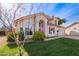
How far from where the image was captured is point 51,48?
10.3ft

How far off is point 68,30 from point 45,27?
0.32 meters

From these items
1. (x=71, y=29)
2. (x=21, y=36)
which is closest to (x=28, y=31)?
(x=21, y=36)

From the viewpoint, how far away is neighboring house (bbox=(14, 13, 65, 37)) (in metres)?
3.14

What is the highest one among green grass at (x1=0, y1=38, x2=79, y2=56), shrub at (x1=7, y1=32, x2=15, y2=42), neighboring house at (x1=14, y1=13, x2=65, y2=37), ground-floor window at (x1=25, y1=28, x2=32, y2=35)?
neighboring house at (x1=14, y1=13, x2=65, y2=37)

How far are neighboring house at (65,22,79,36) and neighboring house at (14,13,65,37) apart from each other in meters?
0.07

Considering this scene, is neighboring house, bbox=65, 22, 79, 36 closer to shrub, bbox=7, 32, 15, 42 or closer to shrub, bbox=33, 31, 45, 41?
shrub, bbox=33, 31, 45, 41

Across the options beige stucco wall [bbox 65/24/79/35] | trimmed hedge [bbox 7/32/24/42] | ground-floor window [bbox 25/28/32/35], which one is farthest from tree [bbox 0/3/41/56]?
beige stucco wall [bbox 65/24/79/35]

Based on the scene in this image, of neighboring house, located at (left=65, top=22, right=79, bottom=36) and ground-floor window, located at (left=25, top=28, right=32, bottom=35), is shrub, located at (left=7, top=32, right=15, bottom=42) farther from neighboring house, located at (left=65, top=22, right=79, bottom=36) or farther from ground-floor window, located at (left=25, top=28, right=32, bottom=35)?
neighboring house, located at (left=65, top=22, right=79, bottom=36)

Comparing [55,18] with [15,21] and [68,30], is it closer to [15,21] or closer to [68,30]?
[68,30]

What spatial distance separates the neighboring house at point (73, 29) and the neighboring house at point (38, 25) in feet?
0.22

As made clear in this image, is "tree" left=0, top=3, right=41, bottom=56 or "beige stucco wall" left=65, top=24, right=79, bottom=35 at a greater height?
"tree" left=0, top=3, right=41, bottom=56

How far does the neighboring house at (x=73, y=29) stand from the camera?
3.12 metres

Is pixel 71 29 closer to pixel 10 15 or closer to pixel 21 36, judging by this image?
pixel 21 36

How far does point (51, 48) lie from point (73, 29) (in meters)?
0.40
